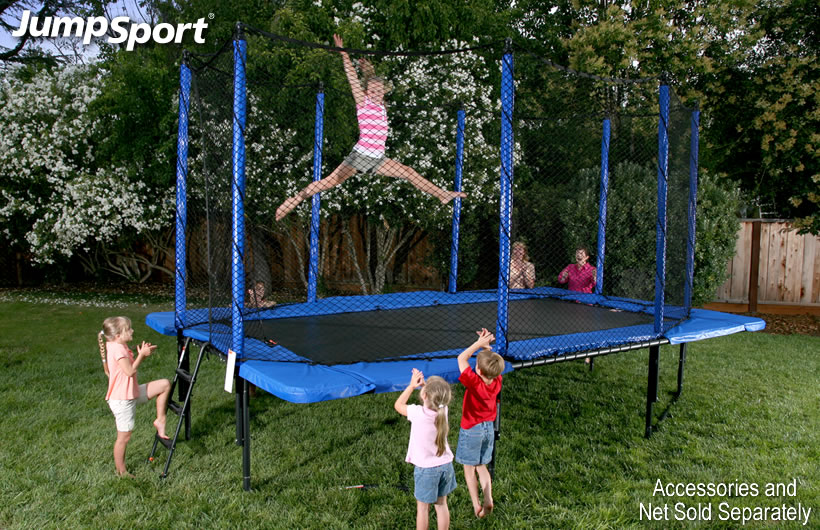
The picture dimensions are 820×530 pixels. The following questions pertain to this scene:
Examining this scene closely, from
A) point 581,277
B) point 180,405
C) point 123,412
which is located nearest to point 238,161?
point 123,412

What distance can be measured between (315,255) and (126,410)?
1.89 metres

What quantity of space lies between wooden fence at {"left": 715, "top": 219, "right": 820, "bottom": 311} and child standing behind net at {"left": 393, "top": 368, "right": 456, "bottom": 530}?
21.3ft

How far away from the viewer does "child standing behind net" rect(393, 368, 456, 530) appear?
2.02m

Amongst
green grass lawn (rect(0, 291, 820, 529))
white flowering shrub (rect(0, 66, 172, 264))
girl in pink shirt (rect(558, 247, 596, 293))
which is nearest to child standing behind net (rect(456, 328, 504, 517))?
green grass lawn (rect(0, 291, 820, 529))

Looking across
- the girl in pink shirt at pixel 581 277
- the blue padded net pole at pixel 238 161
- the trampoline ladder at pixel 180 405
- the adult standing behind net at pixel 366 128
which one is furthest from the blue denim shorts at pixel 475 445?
the girl in pink shirt at pixel 581 277

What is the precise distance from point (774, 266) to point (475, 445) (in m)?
6.60

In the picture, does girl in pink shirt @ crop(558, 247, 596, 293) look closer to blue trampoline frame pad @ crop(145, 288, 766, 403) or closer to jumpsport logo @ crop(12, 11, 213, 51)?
blue trampoline frame pad @ crop(145, 288, 766, 403)

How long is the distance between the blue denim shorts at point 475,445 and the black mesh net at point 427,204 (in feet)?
2.13

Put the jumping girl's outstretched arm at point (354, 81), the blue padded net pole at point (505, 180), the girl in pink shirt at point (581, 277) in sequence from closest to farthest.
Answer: the blue padded net pole at point (505, 180) < the jumping girl's outstretched arm at point (354, 81) < the girl in pink shirt at point (581, 277)

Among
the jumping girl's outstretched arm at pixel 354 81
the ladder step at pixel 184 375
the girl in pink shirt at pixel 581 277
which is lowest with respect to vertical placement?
the ladder step at pixel 184 375

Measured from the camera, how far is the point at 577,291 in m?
5.27

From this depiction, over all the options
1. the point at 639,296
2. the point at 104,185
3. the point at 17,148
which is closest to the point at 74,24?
the point at 17,148

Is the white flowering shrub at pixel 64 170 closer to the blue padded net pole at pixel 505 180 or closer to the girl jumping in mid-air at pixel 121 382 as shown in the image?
the girl jumping in mid-air at pixel 121 382

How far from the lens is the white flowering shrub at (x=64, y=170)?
280 inches
